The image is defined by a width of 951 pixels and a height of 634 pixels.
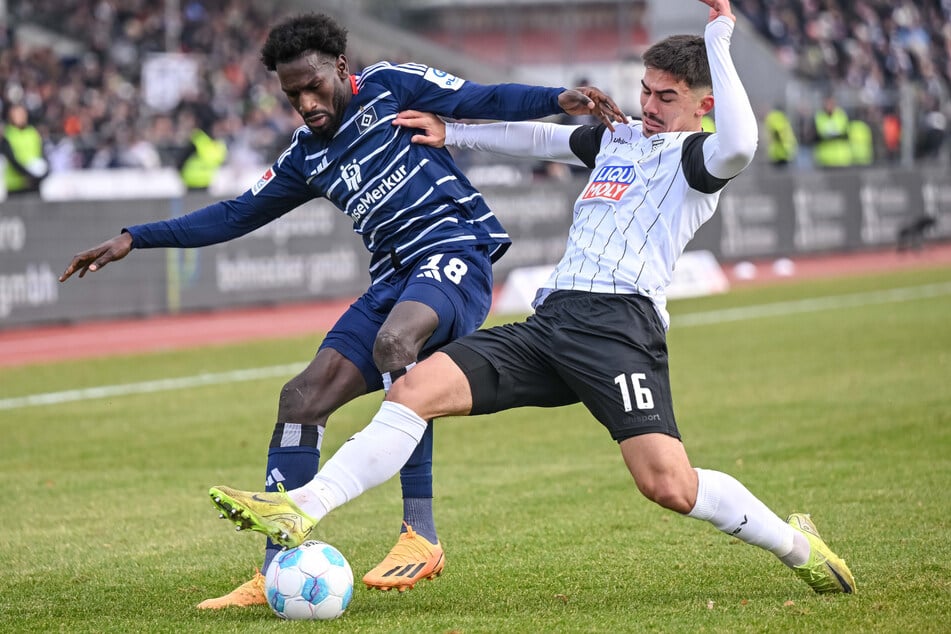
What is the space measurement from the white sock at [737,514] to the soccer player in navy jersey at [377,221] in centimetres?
117

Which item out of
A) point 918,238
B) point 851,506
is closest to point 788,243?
point 918,238

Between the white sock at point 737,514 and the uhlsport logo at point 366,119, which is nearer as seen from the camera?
the white sock at point 737,514

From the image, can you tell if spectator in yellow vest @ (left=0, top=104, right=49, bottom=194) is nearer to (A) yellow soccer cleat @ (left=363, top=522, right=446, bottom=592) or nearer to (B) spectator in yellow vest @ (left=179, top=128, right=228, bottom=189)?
(B) spectator in yellow vest @ (left=179, top=128, right=228, bottom=189)

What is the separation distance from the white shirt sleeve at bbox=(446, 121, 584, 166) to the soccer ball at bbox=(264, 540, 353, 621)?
1838 millimetres

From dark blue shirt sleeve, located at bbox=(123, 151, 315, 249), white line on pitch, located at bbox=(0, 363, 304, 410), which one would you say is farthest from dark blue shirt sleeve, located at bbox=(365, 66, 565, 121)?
white line on pitch, located at bbox=(0, 363, 304, 410)

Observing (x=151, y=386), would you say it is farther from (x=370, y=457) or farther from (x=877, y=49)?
(x=877, y=49)

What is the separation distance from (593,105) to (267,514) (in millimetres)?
2059

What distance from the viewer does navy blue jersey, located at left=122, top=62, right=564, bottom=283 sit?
5617 millimetres

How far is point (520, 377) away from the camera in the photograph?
5027mm

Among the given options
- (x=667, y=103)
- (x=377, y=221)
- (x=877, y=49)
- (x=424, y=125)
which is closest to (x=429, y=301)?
(x=377, y=221)

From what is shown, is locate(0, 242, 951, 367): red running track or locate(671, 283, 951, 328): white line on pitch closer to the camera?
locate(0, 242, 951, 367): red running track

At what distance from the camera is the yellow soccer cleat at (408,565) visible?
5.43 m

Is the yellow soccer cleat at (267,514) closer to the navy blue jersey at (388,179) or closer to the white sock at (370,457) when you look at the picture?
the white sock at (370,457)

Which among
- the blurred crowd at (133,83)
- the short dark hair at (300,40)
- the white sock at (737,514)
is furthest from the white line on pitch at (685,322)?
the blurred crowd at (133,83)
